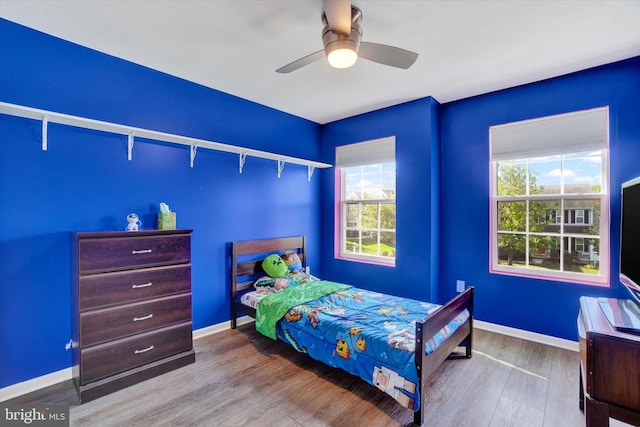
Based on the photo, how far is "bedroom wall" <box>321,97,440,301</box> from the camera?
3475mm

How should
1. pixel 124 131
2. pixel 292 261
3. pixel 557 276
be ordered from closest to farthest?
pixel 124 131 < pixel 557 276 < pixel 292 261

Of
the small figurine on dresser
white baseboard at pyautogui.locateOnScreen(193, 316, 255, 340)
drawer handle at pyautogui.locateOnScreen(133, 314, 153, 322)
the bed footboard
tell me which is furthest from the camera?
white baseboard at pyautogui.locateOnScreen(193, 316, 255, 340)

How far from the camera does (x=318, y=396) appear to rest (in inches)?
84.7

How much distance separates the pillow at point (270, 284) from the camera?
3.37 metres

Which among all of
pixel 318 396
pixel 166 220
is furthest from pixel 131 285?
pixel 318 396

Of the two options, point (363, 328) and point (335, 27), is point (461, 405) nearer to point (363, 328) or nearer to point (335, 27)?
point (363, 328)

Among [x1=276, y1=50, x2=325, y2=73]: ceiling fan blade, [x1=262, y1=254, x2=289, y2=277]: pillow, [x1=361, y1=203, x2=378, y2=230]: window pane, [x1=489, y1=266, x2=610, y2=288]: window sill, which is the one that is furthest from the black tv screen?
[x1=262, y1=254, x2=289, y2=277]: pillow

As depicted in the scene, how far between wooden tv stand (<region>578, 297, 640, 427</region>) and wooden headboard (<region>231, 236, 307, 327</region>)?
267 cm

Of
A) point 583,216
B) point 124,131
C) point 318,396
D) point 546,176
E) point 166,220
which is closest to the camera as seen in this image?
point 318,396

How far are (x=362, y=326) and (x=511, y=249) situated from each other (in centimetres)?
213

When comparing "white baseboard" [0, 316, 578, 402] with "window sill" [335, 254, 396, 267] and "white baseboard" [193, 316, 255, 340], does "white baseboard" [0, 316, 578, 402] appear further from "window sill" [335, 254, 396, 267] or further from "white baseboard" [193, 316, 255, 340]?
"window sill" [335, 254, 396, 267]

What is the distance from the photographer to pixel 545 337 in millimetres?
2945

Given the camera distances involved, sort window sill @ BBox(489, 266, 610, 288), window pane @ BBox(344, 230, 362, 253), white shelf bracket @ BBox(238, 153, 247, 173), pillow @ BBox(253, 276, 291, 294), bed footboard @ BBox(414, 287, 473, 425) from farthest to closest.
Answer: window pane @ BBox(344, 230, 362, 253) → white shelf bracket @ BBox(238, 153, 247, 173) → pillow @ BBox(253, 276, 291, 294) → window sill @ BBox(489, 266, 610, 288) → bed footboard @ BBox(414, 287, 473, 425)

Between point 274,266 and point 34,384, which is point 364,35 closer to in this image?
point 274,266
